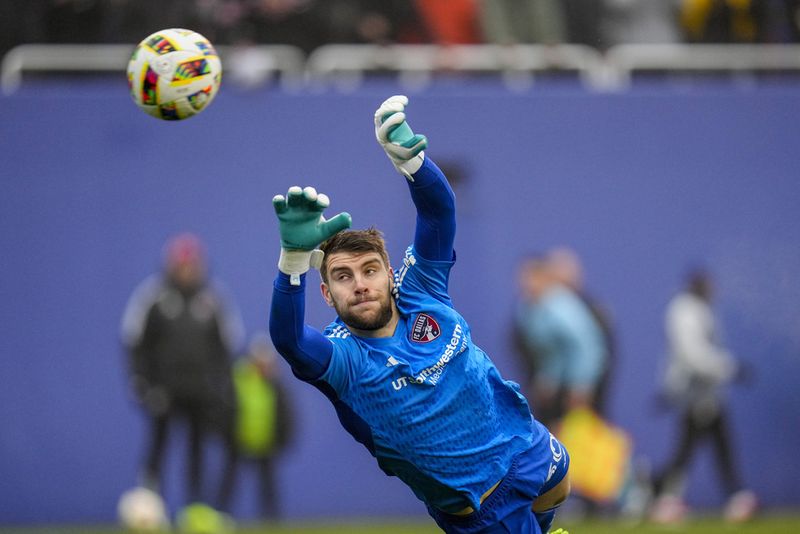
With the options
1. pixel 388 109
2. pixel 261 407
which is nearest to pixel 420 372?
pixel 388 109

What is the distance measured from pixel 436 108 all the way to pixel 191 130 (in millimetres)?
2821

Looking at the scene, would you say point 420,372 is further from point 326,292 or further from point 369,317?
point 326,292

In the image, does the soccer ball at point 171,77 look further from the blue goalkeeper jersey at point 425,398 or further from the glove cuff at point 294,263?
the glove cuff at point 294,263

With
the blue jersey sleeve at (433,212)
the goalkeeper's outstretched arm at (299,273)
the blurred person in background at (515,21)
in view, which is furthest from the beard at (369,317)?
the blurred person in background at (515,21)

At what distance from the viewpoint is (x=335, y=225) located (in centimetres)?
Answer: 571

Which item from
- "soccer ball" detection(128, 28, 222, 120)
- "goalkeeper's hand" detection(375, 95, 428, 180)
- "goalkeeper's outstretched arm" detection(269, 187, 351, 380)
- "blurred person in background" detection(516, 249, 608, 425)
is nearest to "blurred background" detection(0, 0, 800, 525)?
"blurred person in background" detection(516, 249, 608, 425)

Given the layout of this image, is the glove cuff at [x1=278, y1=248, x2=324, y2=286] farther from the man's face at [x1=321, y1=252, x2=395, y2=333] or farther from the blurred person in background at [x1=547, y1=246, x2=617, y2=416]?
the blurred person in background at [x1=547, y1=246, x2=617, y2=416]

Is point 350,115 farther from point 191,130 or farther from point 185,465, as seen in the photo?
point 185,465

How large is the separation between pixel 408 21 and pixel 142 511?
6.21m

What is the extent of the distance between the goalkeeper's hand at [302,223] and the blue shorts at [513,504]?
5.47ft

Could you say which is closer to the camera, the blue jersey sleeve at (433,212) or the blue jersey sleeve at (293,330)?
the blue jersey sleeve at (293,330)

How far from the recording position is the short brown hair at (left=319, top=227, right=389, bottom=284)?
629cm

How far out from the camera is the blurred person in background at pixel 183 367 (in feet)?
47.2

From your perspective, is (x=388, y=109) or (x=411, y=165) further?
(x=411, y=165)
